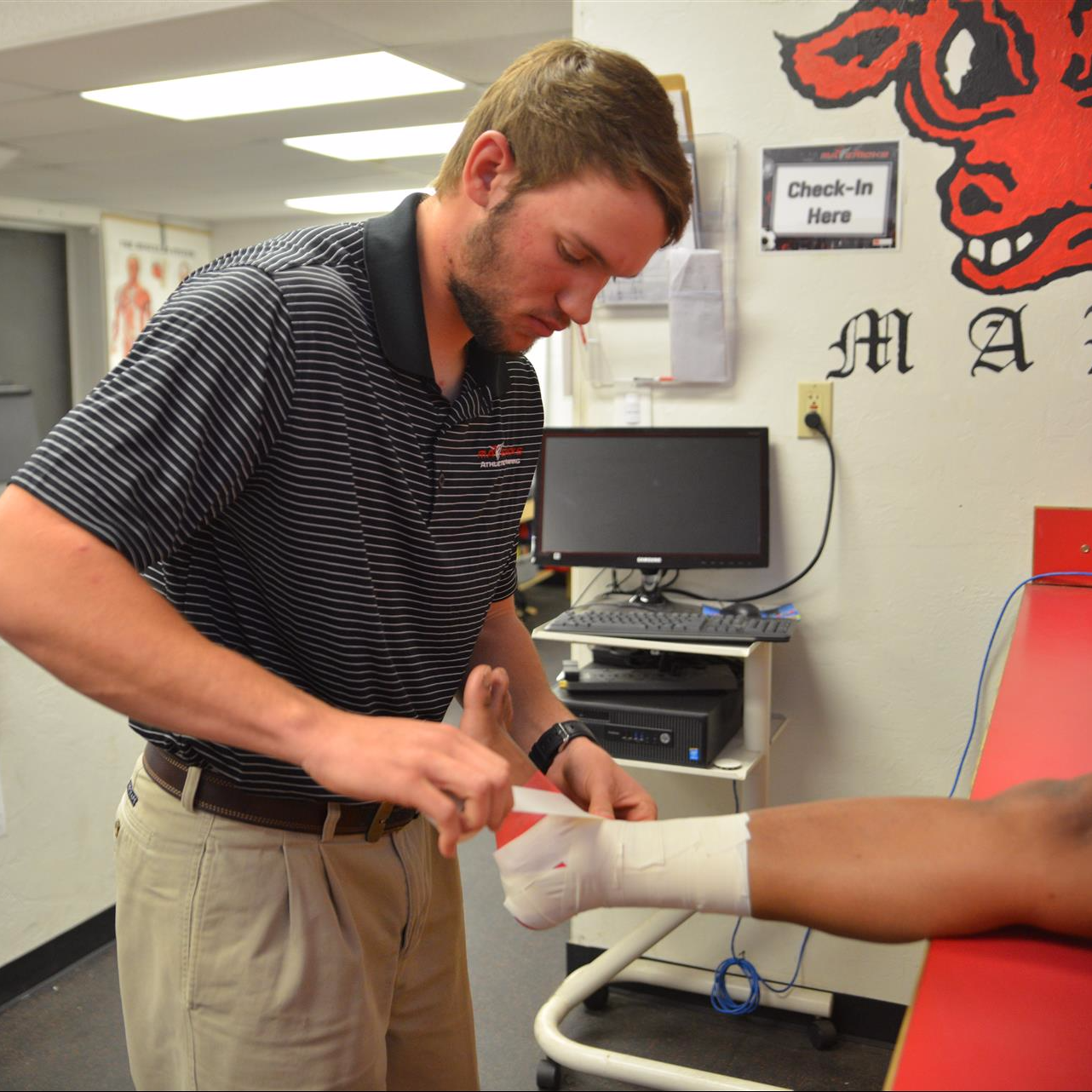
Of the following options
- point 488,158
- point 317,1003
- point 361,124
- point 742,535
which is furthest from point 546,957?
point 361,124

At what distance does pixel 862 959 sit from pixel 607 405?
4.48 feet

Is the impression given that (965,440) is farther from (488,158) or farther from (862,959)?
(488,158)

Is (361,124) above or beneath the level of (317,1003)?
above

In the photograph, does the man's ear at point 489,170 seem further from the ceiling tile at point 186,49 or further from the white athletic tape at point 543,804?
the ceiling tile at point 186,49

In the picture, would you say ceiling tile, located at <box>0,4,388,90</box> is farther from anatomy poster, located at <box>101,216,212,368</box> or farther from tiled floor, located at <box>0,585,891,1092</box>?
anatomy poster, located at <box>101,216,212,368</box>

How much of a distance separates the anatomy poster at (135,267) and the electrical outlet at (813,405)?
620cm

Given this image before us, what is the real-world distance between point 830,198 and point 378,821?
1.72 meters

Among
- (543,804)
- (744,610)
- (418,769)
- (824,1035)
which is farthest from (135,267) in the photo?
(418,769)

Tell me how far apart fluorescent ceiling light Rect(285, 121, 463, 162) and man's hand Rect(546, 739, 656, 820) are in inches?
162

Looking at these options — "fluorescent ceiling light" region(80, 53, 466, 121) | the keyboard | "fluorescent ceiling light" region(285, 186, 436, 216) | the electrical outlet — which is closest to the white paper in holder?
the electrical outlet

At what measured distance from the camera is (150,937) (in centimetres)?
109

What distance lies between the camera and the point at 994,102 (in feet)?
7.18

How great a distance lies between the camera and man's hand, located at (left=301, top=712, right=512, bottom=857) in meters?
0.78

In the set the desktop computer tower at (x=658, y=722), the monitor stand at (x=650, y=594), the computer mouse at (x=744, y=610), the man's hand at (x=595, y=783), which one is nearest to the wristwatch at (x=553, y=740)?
the man's hand at (x=595, y=783)
